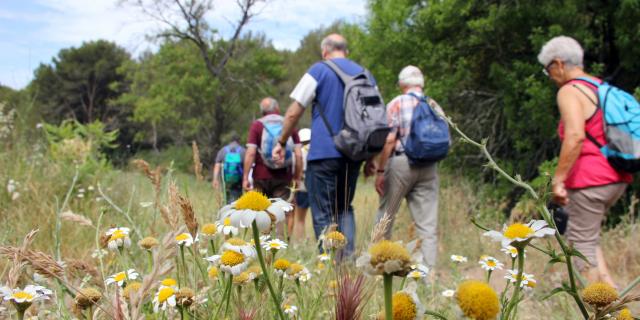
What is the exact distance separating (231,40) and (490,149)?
2009cm

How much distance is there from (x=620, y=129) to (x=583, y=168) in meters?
0.29

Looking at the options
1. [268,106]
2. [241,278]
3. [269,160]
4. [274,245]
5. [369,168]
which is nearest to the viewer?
[241,278]

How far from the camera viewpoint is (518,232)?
0.76 m

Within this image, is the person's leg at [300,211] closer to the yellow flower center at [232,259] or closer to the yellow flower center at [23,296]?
the yellow flower center at [232,259]

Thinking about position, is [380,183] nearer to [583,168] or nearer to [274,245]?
[583,168]

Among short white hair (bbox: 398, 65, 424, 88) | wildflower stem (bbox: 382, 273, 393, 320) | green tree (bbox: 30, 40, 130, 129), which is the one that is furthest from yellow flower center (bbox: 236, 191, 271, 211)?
green tree (bbox: 30, 40, 130, 129)

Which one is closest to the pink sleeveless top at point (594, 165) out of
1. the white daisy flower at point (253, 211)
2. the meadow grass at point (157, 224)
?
the meadow grass at point (157, 224)

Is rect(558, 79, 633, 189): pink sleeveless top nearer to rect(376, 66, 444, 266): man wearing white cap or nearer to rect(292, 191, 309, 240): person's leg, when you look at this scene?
rect(376, 66, 444, 266): man wearing white cap

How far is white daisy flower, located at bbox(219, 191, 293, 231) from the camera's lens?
84 centimetres

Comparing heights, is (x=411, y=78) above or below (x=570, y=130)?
above

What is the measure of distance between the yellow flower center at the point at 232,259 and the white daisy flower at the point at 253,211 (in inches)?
3.9

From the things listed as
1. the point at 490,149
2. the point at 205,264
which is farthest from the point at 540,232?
the point at 490,149

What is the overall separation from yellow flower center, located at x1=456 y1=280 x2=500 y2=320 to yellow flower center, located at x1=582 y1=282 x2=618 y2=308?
0.19 meters

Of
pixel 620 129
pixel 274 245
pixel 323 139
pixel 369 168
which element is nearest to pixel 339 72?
pixel 323 139
